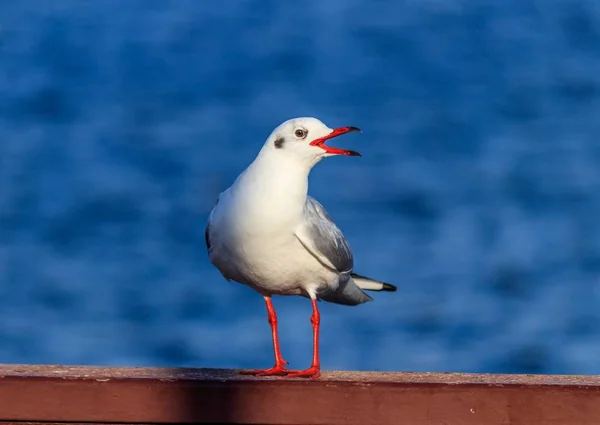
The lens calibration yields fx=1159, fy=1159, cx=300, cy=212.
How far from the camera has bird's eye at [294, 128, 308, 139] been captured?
429cm

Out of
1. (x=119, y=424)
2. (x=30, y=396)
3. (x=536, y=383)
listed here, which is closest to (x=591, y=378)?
(x=536, y=383)

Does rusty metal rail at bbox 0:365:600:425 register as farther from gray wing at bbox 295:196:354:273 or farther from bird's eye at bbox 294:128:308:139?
bird's eye at bbox 294:128:308:139

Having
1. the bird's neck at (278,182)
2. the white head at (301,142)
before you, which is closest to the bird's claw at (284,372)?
the bird's neck at (278,182)

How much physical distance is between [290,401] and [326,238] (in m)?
1.12

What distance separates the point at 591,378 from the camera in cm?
362

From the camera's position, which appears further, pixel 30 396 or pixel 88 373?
pixel 88 373

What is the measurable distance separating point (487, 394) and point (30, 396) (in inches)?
51.2

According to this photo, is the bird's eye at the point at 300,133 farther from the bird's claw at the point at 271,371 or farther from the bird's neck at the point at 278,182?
the bird's claw at the point at 271,371

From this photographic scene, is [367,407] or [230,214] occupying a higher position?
[230,214]

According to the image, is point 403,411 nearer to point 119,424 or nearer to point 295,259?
point 119,424

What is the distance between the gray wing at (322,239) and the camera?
4.23 m

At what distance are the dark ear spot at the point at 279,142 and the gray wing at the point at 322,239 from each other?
26 cm

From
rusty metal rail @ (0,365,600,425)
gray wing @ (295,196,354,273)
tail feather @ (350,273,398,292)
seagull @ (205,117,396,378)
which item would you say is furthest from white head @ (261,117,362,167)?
rusty metal rail @ (0,365,600,425)

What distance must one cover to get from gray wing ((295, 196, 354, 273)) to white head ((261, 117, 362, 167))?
0.22 m
